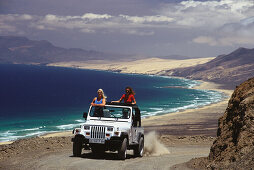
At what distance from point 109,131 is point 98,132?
0.46 m

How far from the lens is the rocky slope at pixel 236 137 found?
512 inches

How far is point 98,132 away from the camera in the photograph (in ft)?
53.9

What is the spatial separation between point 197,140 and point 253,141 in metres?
15.2

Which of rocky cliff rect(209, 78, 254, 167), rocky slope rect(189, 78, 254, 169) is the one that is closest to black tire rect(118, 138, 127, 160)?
rocky slope rect(189, 78, 254, 169)

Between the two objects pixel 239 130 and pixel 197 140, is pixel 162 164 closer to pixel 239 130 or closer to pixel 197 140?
pixel 239 130

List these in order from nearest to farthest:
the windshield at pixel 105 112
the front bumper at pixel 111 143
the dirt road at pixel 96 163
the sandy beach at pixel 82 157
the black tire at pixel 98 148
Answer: the dirt road at pixel 96 163
the sandy beach at pixel 82 157
the front bumper at pixel 111 143
the black tire at pixel 98 148
the windshield at pixel 105 112

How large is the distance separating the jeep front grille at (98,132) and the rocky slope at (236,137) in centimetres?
373

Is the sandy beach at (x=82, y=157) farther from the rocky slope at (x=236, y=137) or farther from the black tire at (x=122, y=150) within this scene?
the rocky slope at (x=236, y=137)

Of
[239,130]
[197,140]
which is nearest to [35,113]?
[197,140]

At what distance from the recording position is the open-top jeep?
16359mm

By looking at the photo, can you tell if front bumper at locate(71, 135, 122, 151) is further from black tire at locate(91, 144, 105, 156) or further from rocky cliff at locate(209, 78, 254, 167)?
rocky cliff at locate(209, 78, 254, 167)

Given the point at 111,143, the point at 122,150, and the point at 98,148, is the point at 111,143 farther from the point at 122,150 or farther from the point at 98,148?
the point at 98,148

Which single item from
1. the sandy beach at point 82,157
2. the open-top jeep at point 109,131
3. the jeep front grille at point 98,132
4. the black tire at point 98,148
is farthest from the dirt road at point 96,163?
the jeep front grille at point 98,132

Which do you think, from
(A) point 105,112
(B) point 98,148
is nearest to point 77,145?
(B) point 98,148
